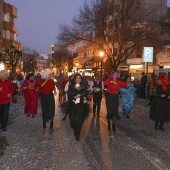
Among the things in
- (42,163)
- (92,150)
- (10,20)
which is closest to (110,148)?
(92,150)

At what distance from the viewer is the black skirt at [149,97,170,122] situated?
8.67 meters

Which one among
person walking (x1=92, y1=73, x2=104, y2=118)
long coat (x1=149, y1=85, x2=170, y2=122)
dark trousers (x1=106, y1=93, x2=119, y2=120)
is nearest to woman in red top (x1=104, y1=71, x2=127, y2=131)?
dark trousers (x1=106, y1=93, x2=119, y2=120)

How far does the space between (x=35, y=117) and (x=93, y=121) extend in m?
2.40

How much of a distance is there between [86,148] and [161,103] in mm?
3387

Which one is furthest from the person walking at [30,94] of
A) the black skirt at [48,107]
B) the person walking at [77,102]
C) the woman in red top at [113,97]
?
the person walking at [77,102]

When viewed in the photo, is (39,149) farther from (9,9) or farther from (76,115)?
(9,9)

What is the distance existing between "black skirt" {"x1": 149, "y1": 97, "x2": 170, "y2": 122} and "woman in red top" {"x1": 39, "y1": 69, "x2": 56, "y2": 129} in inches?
122

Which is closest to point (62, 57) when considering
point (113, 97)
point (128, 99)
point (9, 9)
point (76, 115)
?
point (9, 9)

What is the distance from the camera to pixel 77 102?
7.46 m

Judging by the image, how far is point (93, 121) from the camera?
10.3 meters

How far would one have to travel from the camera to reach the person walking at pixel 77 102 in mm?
7445

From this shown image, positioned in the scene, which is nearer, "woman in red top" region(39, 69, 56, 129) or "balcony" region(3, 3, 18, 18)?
"woman in red top" region(39, 69, 56, 129)

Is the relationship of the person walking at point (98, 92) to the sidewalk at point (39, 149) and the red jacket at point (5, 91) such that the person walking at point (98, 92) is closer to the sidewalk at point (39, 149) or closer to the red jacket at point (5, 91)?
the sidewalk at point (39, 149)

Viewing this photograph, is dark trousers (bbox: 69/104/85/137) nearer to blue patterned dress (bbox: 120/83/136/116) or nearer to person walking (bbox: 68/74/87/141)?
person walking (bbox: 68/74/87/141)
